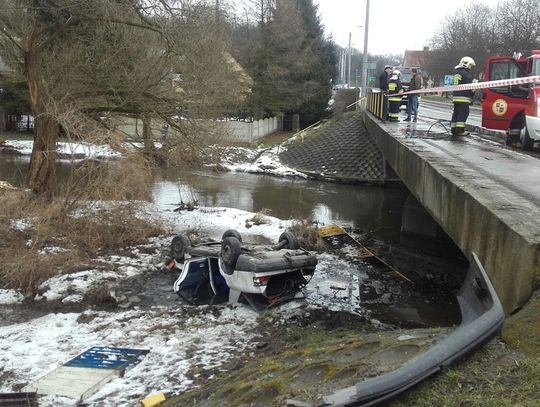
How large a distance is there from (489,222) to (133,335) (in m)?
4.79

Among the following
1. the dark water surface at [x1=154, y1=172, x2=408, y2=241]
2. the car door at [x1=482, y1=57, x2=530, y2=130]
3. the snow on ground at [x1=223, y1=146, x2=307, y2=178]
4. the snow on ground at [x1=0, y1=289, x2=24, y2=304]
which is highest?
the car door at [x1=482, y1=57, x2=530, y2=130]

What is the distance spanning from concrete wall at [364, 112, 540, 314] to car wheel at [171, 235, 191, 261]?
4.36m

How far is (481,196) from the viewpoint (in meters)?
6.25

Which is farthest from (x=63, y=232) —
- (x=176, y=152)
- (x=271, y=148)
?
(x=271, y=148)

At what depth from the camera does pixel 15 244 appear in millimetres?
10648

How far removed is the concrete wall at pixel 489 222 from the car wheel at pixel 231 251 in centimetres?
301

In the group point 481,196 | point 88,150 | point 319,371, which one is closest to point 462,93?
point 481,196

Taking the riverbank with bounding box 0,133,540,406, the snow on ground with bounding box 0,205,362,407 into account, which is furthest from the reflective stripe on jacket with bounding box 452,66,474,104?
the snow on ground with bounding box 0,205,362,407

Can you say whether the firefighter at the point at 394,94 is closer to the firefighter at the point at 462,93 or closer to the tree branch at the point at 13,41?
the firefighter at the point at 462,93

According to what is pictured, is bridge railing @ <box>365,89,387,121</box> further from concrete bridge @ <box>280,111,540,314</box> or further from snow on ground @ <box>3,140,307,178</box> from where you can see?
snow on ground @ <box>3,140,307,178</box>

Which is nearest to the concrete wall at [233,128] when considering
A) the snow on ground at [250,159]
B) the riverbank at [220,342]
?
the snow on ground at [250,159]

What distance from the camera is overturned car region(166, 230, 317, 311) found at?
7809mm

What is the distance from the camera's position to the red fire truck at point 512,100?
1204 centimetres

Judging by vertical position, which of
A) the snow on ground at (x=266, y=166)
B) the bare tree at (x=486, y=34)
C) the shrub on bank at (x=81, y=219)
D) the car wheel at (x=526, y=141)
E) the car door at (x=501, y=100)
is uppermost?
the bare tree at (x=486, y=34)
